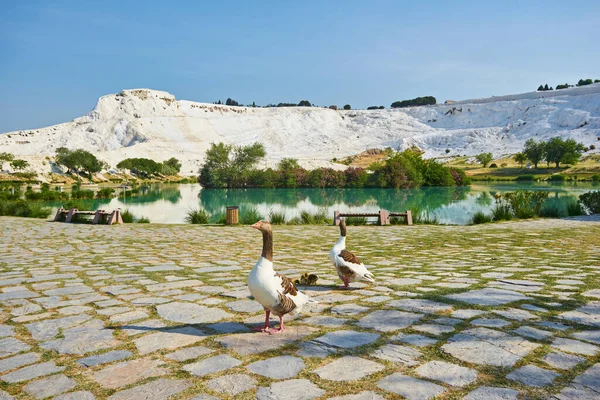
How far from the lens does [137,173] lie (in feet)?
209

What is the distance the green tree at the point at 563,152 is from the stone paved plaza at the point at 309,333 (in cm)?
6079

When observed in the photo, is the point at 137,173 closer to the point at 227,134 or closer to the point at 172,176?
the point at 172,176

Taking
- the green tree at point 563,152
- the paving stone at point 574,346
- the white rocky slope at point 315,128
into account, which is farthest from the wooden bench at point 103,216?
the green tree at point 563,152

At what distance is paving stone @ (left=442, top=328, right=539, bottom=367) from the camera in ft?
8.52

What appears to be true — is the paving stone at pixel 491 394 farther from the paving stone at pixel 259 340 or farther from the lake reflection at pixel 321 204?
the lake reflection at pixel 321 204

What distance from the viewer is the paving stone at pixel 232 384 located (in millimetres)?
2281

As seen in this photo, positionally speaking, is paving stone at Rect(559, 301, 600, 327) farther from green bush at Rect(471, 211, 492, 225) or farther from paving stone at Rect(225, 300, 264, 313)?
green bush at Rect(471, 211, 492, 225)

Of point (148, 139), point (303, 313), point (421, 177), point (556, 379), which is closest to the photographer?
point (556, 379)

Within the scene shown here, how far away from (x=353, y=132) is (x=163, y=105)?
171ft

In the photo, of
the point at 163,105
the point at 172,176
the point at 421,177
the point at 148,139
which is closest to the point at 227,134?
the point at 148,139

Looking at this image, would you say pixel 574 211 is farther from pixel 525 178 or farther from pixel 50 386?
pixel 525 178

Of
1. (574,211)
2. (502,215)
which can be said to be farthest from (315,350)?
(574,211)

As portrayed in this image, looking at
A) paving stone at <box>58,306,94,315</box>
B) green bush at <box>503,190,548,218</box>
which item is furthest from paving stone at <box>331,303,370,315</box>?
green bush at <box>503,190,548,218</box>

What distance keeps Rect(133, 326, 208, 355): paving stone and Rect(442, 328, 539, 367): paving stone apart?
1764mm
